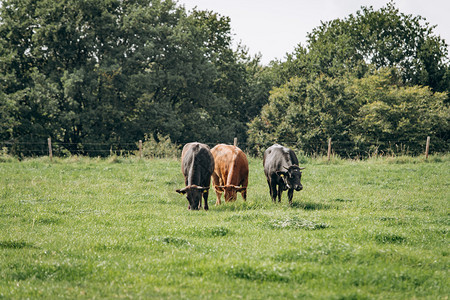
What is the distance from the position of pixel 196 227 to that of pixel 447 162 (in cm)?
2260

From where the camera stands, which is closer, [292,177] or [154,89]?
[292,177]

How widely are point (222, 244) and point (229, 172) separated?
6.02m

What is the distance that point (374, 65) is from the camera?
4688 centimetres

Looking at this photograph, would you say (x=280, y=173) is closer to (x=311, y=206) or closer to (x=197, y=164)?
(x=311, y=206)

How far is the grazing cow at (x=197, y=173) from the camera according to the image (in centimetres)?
1299

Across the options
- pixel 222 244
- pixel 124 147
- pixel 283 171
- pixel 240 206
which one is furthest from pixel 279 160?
pixel 124 147

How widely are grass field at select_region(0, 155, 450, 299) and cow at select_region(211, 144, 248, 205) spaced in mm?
683

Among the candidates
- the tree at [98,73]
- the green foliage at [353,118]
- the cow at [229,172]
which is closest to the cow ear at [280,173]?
the cow at [229,172]

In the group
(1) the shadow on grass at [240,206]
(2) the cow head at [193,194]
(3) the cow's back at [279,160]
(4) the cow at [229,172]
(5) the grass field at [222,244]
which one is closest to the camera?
(5) the grass field at [222,244]

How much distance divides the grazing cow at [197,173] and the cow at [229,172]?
0.66 meters

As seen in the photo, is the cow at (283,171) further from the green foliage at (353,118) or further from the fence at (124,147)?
the green foliage at (353,118)

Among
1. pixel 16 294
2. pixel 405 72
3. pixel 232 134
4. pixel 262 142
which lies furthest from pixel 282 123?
pixel 16 294

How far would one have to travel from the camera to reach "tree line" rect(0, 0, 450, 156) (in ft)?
117

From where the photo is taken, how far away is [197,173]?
13477 mm
